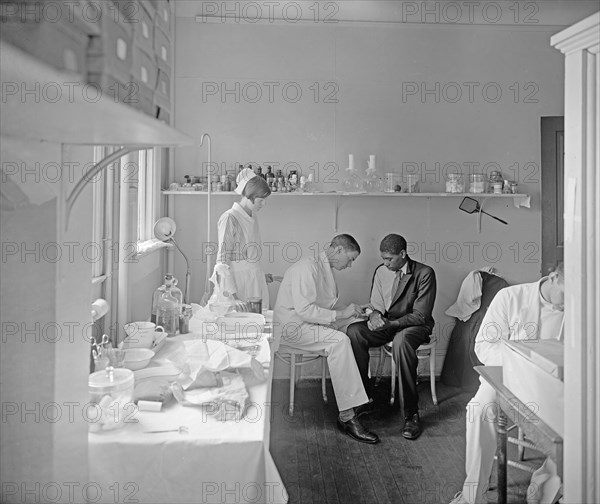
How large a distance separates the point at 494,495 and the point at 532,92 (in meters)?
3.01

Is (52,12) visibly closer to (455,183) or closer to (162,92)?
(162,92)

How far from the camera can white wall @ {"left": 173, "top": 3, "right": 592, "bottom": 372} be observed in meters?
4.25

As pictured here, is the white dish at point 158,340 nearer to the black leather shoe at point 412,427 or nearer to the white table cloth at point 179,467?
the white table cloth at point 179,467

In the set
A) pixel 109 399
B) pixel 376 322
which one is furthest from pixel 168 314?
pixel 376 322

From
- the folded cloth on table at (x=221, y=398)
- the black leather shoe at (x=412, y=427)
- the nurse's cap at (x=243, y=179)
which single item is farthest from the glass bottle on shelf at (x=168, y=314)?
the black leather shoe at (x=412, y=427)


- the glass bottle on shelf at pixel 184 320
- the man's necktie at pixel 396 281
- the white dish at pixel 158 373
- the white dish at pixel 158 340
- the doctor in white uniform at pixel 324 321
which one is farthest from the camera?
the man's necktie at pixel 396 281

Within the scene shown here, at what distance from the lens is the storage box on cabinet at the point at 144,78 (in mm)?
1085

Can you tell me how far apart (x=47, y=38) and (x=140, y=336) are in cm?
165

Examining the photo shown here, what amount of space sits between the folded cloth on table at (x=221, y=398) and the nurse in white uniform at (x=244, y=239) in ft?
5.39

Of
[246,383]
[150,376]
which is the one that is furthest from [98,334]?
[246,383]

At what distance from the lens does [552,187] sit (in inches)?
165

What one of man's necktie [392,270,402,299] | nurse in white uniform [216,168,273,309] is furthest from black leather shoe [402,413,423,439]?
nurse in white uniform [216,168,273,309]

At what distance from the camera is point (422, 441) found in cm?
327

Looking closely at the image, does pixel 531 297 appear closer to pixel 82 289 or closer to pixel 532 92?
pixel 82 289
